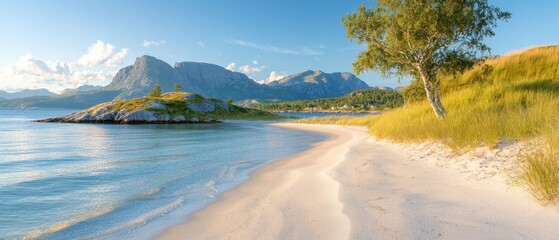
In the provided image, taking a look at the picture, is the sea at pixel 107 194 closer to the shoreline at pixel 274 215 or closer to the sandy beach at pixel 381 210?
the shoreline at pixel 274 215

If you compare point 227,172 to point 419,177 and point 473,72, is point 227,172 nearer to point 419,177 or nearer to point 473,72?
point 419,177

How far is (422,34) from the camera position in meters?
18.4

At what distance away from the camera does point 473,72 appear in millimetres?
23219

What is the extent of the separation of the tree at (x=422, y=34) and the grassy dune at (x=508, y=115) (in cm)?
188

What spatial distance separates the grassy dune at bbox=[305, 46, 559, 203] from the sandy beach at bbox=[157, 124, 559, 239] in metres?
0.65

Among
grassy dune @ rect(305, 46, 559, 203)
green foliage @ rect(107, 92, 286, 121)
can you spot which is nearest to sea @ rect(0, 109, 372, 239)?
grassy dune @ rect(305, 46, 559, 203)

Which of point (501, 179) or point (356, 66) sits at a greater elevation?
point (356, 66)

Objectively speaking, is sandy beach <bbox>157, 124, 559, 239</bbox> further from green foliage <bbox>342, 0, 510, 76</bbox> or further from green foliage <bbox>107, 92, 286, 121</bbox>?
green foliage <bbox>107, 92, 286, 121</bbox>

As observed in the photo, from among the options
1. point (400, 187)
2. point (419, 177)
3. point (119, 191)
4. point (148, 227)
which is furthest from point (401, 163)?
point (119, 191)

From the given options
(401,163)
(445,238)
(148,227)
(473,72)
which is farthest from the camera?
(473,72)

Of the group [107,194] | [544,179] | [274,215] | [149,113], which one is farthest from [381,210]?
[149,113]

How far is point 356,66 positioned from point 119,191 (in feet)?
51.3

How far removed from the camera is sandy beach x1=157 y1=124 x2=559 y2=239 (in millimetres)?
4676

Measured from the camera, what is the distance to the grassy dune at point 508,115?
5741 millimetres
